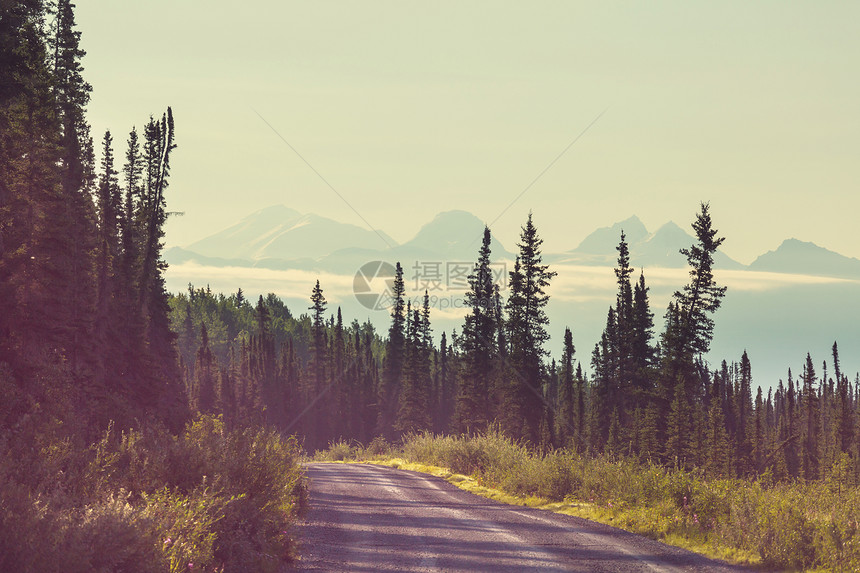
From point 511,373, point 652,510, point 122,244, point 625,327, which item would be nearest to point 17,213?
point 122,244

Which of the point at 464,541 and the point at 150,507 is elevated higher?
the point at 150,507

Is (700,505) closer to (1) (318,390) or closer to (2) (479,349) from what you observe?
(2) (479,349)

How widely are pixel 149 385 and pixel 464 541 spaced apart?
3917cm

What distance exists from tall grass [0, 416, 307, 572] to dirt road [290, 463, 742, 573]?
3.22ft

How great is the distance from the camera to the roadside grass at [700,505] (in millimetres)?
11039

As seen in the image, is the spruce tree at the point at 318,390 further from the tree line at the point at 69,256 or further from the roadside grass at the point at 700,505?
the roadside grass at the point at 700,505

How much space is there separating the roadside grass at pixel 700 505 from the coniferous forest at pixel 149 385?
55.9 inches

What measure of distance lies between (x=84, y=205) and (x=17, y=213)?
779 cm

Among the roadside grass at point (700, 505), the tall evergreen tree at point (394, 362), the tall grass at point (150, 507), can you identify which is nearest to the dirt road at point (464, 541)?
the roadside grass at point (700, 505)

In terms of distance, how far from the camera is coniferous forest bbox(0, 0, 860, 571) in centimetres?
941

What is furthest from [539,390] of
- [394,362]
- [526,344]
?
[394,362]

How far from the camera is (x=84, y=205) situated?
41594 mm

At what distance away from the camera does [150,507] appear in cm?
912

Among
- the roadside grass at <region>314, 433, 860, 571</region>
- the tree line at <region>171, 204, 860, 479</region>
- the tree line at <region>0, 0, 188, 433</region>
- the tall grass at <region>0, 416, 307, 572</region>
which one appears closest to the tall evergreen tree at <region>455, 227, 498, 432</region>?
the tree line at <region>171, 204, 860, 479</region>
